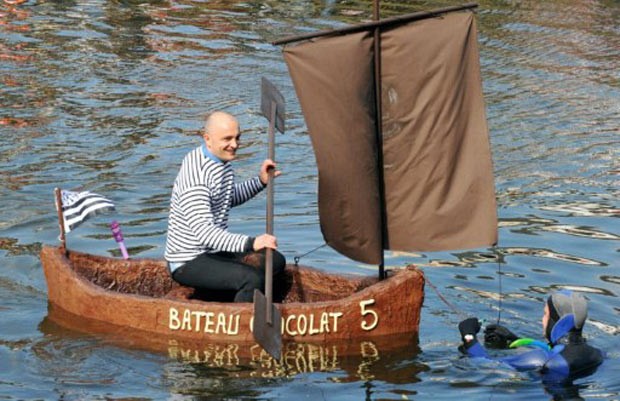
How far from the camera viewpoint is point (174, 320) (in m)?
11.4

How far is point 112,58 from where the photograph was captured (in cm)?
2602

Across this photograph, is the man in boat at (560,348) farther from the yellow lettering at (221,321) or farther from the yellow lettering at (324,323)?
the yellow lettering at (221,321)

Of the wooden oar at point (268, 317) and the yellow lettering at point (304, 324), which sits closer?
the wooden oar at point (268, 317)

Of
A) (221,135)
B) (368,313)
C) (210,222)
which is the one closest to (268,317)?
(368,313)

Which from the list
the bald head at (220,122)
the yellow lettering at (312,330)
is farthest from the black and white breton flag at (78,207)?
the yellow lettering at (312,330)

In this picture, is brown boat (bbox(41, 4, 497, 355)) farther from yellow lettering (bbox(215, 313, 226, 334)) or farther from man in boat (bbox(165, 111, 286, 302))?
man in boat (bbox(165, 111, 286, 302))

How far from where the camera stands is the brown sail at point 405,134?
11023 mm

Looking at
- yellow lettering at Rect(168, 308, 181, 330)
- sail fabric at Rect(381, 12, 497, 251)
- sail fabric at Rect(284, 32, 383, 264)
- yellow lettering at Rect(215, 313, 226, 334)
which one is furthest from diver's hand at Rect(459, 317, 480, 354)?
yellow lettering at Rect(168, 308, 181, 330)

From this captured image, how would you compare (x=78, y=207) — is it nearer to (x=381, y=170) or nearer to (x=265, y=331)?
(x=265, y=331)

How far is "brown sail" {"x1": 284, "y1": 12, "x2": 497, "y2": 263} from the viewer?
1102 cm

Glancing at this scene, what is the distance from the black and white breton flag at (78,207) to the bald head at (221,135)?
1.62 m

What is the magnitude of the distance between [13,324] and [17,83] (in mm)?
12118

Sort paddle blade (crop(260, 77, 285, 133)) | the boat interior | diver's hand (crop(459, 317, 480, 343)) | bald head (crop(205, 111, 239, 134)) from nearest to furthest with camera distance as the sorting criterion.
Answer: diver's hand (crop(459, 317, 480, 343)), bald head (crop(205, 111, 239, 134)), paddle blade (crop(260, 77, 285, 133)), the boat interior

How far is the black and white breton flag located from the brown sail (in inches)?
92.3
